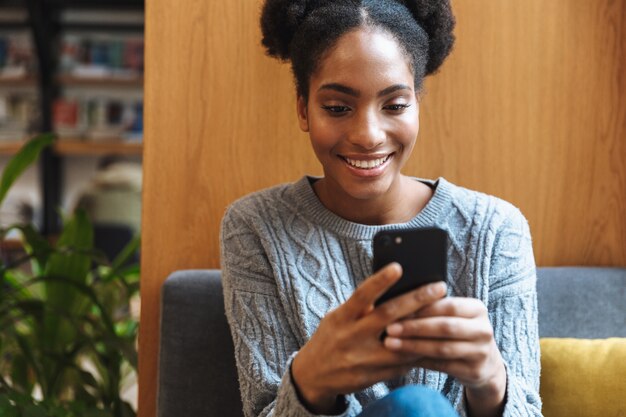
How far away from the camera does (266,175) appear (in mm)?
1596

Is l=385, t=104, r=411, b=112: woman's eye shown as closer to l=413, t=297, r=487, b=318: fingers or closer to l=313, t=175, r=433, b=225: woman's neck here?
l=313, t=175, r=433, b=225: woman's neck

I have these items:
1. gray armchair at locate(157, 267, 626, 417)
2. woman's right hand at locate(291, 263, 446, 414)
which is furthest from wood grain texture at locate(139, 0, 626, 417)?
woman's right hand at locate(291, 263, 446, 414)

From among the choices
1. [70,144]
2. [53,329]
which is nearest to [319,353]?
[53,329]

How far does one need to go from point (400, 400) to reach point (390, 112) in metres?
0.42

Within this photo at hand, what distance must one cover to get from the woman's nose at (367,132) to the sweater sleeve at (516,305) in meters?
0.27

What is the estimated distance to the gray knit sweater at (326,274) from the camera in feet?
3.92

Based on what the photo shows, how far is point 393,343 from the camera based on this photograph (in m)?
0.92

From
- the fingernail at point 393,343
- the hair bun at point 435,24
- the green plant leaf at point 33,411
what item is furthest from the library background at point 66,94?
A: the fingernail at point 393,343

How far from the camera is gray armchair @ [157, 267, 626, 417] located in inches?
55.1

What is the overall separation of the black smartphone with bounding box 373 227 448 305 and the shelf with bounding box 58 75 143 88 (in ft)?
13.8

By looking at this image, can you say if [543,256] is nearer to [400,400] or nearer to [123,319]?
[400,400]

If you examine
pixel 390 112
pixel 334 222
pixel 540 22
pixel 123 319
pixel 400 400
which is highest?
pixel 540 22

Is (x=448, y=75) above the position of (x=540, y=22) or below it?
below

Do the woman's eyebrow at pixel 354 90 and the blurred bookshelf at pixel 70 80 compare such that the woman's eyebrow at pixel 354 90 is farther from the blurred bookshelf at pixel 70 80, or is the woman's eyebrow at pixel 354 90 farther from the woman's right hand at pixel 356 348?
the blurred bookshelf at pixel 70 80
